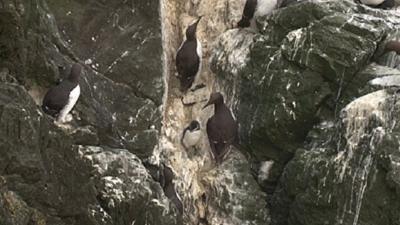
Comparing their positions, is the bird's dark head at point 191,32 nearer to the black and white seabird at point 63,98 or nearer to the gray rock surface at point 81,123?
the gray rock surface at point 81,123

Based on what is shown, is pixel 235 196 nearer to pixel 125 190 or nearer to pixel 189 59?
pixel 189 59

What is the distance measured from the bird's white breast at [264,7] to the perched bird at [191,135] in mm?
1837

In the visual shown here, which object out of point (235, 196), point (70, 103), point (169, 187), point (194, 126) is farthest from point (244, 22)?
point (70, 103)

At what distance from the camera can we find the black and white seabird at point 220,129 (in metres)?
10.4

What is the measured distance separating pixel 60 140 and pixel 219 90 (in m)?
4.26

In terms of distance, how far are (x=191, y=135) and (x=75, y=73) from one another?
2530 millimetres

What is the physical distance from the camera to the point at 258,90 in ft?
34.8

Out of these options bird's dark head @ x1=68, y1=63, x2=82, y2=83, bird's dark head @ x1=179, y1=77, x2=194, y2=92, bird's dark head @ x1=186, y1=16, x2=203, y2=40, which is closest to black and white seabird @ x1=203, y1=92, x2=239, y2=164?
bird's dark head @ x1=179, y1=77, x2=194, y2=92

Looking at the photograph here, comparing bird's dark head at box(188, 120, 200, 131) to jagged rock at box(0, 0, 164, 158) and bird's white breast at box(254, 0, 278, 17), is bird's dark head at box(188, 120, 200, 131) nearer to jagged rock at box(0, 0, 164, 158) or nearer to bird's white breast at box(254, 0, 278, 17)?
jagged rock at box(0, 0, 164, 158)

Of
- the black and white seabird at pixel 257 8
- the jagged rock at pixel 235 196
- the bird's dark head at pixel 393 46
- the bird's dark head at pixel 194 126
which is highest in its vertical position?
the black and white seabird at pixel 257 8

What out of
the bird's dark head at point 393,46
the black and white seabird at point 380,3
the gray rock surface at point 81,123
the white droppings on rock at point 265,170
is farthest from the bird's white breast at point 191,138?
the black and white seabird at point 380,3

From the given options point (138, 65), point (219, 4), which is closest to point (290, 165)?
point (138, 65)

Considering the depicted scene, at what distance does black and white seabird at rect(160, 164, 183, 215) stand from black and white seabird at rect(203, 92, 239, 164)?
2.78 ft

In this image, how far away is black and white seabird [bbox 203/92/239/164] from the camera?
34.1 feet
